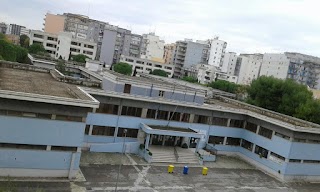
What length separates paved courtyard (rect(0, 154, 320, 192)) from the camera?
919 inches

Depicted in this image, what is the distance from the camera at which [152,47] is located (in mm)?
132375

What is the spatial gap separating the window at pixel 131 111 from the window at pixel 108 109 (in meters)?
0.72

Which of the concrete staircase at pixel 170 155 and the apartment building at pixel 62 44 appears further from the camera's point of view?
the apartment building at pixel 62 44

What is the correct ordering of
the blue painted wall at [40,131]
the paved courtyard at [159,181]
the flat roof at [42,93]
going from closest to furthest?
the flat roof at [42,93]
the blue painted wall at [40,131]
the paved courtyard at [159,181]

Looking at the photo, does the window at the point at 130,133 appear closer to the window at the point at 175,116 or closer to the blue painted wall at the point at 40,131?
the window at the point at 175,116

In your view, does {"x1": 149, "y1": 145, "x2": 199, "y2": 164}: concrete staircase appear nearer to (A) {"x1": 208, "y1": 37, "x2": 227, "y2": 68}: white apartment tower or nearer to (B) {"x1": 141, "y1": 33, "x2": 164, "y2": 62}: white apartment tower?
(B) {"x1": 141, "y1": 33, "x2": 164, "y2": 62}: white apartment tower

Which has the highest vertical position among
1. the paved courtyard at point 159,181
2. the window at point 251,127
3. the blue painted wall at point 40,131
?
the window at point 251,127

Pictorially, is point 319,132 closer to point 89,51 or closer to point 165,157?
point 165,157

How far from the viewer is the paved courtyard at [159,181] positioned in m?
23.3

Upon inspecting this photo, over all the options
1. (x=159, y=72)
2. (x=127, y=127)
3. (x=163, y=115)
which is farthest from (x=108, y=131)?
→ (x=159, y=72)

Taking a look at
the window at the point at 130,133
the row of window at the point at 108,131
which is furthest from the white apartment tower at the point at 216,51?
the row of window at the point at 108,131

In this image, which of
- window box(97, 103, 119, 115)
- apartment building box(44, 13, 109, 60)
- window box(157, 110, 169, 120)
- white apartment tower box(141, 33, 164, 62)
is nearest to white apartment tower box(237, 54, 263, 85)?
white apartment tower box(141, 33, 164, 62)

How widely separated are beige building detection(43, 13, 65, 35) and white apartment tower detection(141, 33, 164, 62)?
30.0 m

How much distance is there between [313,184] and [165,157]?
14710 mm
